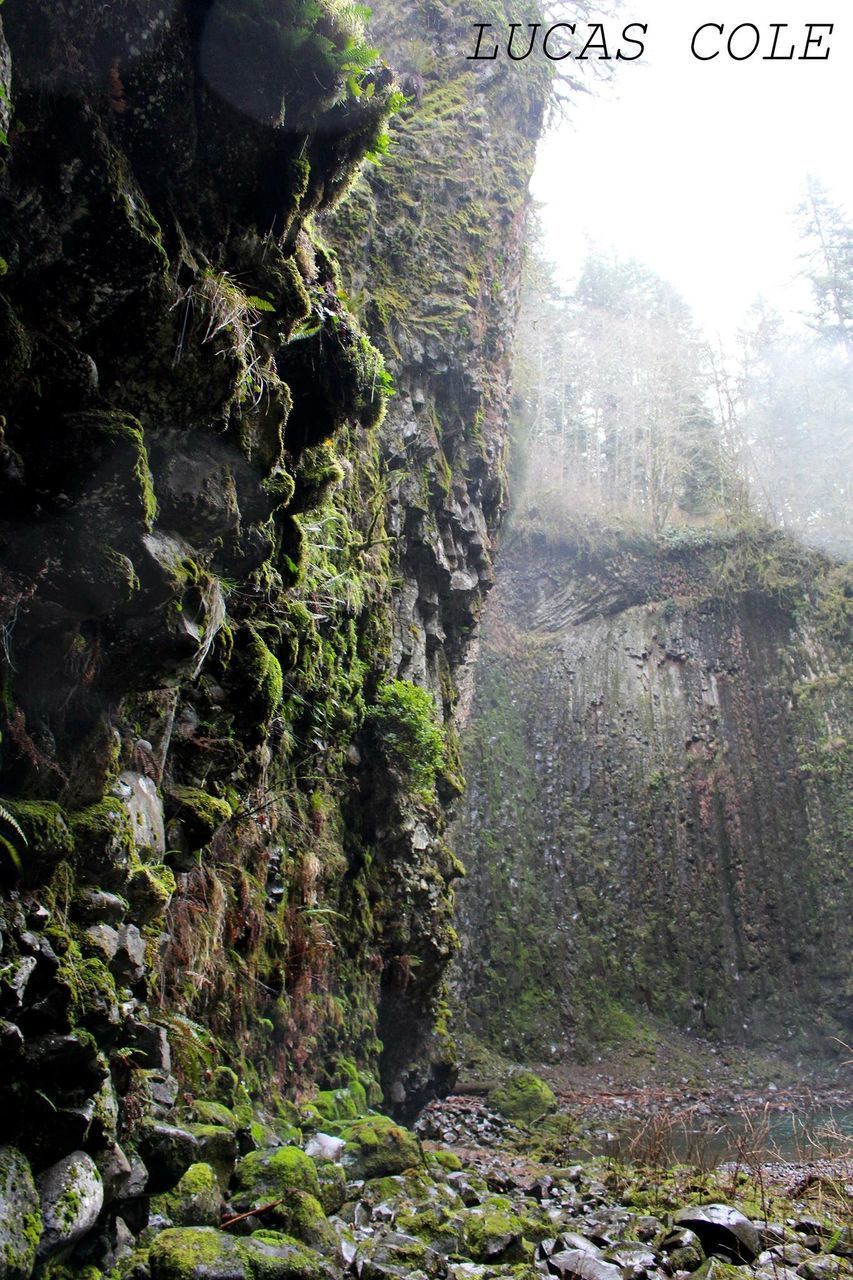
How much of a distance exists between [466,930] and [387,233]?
13.5 m

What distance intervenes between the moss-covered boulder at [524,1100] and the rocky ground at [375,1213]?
11.8 feet

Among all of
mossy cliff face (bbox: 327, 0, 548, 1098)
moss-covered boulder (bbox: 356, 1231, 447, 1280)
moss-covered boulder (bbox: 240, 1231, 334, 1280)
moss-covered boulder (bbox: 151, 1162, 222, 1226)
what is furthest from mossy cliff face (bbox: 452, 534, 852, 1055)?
moss-covered boulder (bbox: 240, 1231, 334, 1280)

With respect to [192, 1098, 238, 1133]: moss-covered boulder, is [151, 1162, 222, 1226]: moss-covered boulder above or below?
below

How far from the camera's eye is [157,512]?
3.46 meters

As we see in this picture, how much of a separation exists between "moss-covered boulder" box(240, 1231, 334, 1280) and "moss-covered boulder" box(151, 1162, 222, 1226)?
0.28 metres

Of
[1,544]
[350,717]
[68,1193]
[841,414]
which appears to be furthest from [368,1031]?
[841,414]

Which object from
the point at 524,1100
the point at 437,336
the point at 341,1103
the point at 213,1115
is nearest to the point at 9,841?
the point at 213,1115

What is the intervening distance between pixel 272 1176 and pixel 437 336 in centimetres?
989

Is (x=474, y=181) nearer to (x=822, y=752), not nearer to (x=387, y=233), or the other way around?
(x=387, y=233)

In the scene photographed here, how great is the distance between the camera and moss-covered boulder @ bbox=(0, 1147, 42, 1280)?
2.28 m

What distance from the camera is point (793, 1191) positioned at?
7234mm

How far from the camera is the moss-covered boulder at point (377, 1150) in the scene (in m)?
6.10

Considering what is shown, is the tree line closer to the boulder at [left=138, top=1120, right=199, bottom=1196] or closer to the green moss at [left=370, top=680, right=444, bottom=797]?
the green moss at [left=370, top=680, right=444, bottom=797]

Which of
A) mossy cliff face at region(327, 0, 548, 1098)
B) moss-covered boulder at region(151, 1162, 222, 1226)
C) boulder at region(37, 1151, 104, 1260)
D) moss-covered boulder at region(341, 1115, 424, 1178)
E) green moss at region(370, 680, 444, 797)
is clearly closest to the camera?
boulder at region(37, 1151, 104, 1260)
